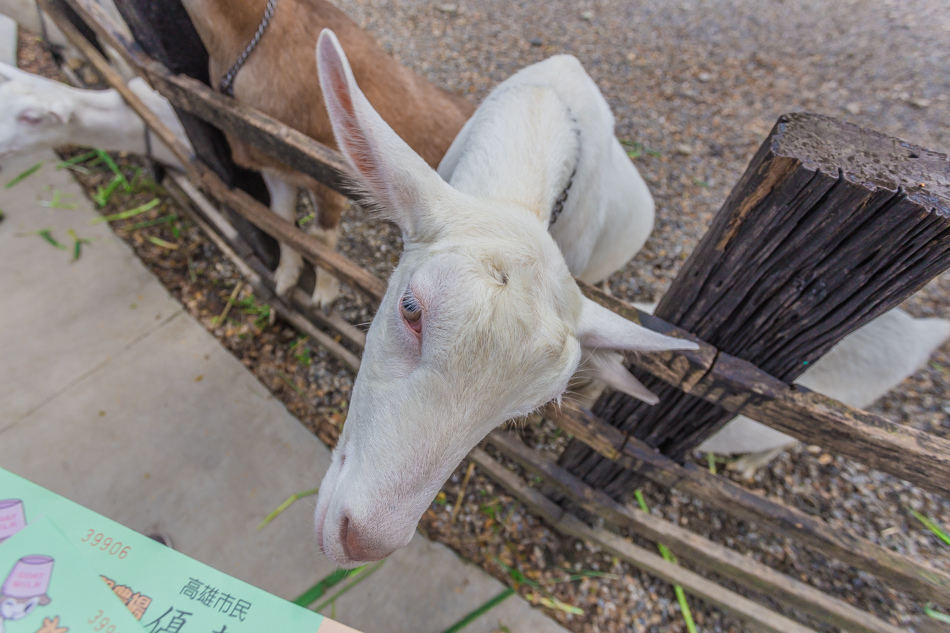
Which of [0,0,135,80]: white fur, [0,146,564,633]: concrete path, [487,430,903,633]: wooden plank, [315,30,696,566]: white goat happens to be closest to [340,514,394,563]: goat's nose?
[315,30,696,566]: white goat

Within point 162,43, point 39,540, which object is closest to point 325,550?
point 39,540

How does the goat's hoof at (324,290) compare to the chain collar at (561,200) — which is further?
the goat's hoof at (324,290)

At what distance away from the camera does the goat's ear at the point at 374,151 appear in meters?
1.00

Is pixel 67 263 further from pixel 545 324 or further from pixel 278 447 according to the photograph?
pixel 545 324

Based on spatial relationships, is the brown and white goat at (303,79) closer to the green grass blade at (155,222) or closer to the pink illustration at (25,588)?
Answer: the green grass blade at (155,222)

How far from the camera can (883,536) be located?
2688 mm

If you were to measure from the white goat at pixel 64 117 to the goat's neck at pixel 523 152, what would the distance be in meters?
2.52

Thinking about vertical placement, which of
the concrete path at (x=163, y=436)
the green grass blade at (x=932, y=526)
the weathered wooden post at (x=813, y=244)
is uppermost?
the weathered wooden post at (x=813, y=244)

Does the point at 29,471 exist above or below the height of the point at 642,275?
below

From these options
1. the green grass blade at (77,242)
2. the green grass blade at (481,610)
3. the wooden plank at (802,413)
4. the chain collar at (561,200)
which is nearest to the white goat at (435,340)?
the wooden plank at (802,413)

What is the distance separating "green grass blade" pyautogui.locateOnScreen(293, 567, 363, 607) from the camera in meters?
2.24

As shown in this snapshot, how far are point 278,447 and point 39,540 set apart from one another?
183 centimetres

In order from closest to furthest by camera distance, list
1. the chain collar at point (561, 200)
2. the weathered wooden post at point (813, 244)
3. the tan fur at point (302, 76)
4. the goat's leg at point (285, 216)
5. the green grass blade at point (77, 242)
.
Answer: the weathered wooden post at point (813, 244), the chain collar at point (561, 200), the tan fur at point (302, 76), the goat's leg at point (285, 216), the green grass blade at point (77, 242)

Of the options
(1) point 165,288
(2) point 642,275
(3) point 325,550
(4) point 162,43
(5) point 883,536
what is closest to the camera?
(3) point 325,550
